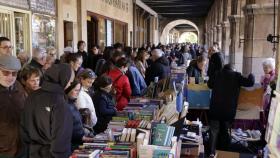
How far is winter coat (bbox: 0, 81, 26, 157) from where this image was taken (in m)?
3.08

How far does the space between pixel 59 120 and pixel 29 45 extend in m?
4.87

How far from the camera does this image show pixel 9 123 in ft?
10.2

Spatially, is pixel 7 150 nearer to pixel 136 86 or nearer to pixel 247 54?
pixel 136 86

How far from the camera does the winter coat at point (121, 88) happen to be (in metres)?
5.16

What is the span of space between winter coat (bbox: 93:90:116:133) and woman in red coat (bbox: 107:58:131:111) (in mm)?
758

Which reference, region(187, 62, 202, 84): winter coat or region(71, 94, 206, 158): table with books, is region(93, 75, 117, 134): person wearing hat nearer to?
region(71, 94, 206, 158): table with books

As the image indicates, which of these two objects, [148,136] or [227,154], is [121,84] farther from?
[148,136]

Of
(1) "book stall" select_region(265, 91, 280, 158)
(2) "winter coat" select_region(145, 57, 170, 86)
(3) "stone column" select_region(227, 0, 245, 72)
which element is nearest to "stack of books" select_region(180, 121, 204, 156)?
(1) "book stall" select_region(265, 91, 280, 158)

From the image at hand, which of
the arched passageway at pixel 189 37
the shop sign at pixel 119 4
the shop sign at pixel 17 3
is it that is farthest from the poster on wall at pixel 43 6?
the arched passageway at pixel 189 37

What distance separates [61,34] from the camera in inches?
360

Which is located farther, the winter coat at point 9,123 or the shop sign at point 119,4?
the shop sign at point 119,4

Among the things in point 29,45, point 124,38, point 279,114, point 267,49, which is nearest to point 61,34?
point 29,45

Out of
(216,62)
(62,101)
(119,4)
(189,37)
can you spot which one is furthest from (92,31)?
(189,37)

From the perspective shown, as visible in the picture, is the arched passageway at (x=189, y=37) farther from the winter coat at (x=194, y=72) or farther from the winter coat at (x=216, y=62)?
the winter coat at (x=194, y=72)
